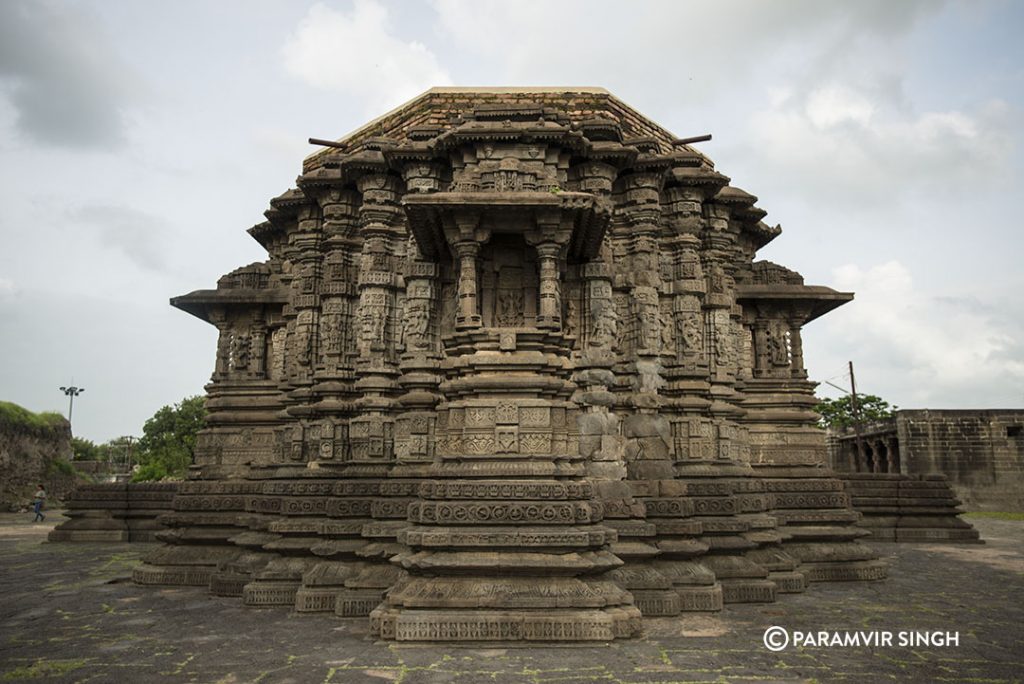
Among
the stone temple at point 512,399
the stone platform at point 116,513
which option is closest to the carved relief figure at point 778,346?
the stone temple at point 512,399

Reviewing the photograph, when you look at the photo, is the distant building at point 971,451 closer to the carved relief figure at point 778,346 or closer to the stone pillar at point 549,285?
the carved relief figure at point 778,346

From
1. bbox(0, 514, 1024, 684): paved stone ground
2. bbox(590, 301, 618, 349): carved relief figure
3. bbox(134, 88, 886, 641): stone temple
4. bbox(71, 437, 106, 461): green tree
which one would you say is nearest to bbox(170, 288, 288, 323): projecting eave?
bbox(134, 88, 886, 641): stone temple

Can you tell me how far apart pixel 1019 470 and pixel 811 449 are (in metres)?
22.2

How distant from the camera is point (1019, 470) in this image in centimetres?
A: 2919

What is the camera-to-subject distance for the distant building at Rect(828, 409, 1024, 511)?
29375 millimetres

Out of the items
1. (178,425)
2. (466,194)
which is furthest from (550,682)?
(178,425)

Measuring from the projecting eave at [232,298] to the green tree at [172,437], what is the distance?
121ft

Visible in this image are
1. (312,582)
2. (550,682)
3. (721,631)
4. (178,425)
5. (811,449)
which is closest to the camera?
(550,682)

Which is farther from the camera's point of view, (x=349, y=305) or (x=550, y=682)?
(x=349, y=305)

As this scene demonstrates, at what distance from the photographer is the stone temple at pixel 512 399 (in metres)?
7.61

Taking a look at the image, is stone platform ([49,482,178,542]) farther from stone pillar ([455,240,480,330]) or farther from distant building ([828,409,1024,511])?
distant building ([828,409,1024,511])

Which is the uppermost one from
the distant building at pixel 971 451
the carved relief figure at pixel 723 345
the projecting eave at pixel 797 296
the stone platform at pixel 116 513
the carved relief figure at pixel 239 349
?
the projecting eave at pixel 797 296

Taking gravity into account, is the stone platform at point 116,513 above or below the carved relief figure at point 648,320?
below

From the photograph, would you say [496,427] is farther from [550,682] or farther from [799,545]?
[799,545]
